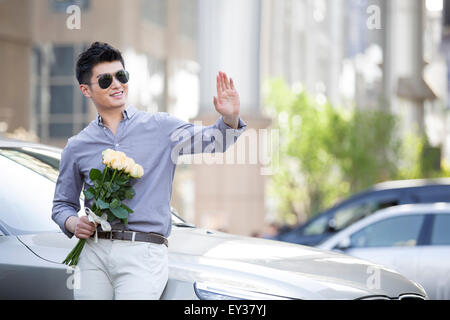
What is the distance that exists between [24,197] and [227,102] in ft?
4.38

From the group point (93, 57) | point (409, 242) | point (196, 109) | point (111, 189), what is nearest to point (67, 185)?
point (111, 189)

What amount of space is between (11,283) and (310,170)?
23.5m

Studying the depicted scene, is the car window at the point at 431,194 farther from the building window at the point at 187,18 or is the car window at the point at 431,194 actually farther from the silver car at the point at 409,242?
the building window at the point at 187,18

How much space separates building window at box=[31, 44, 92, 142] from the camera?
101 feet

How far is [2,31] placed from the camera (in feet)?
97.3

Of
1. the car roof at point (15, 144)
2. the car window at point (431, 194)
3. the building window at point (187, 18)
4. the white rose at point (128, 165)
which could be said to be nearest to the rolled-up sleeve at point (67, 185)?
the white rose at point (128, 165)

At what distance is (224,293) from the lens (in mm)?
3580

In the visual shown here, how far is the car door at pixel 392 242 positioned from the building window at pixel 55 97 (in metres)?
22.3

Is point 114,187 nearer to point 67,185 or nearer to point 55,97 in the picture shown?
point 67,185

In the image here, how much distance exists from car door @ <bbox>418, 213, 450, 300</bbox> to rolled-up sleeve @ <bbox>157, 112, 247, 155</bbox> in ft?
18.2

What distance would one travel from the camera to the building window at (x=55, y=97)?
30.9 meters

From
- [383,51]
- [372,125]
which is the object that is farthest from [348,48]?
[372,125]

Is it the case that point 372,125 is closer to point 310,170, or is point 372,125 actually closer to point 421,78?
point 310,170
